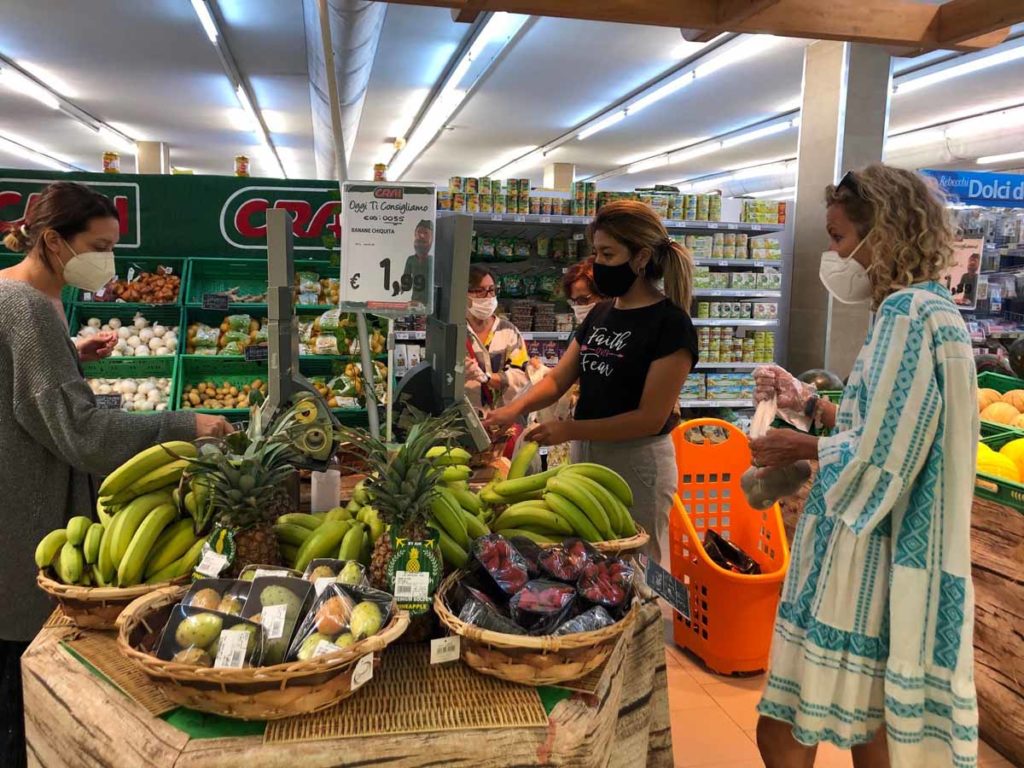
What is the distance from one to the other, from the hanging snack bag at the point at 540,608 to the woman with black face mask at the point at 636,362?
1.12 metres

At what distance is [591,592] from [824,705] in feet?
2.84

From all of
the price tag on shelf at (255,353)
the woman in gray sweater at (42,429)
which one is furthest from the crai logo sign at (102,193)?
the woman in gray sweater at (42,429)

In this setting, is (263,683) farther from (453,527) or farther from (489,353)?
(489,353)

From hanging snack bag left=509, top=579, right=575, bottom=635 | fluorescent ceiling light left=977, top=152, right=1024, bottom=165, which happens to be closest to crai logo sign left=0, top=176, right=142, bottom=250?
hanging snack bag left=509, top=579, right=575, bottom=635

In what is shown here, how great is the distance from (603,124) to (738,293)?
6366 millimetres

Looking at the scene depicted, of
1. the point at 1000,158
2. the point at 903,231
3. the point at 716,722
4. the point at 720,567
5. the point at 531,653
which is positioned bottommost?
the point at 716,722

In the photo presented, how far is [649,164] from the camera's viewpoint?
53.2 feet

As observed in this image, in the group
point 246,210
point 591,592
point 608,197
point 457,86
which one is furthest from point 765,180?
point 591,592

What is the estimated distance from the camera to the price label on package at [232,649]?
4.06ft

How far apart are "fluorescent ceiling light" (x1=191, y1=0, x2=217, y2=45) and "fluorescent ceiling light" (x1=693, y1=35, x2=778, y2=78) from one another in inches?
207

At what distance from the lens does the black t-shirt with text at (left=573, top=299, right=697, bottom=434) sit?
104 inches

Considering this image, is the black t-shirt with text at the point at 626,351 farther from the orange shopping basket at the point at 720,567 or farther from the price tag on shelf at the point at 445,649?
the price tag on shelf at the point at 445,649

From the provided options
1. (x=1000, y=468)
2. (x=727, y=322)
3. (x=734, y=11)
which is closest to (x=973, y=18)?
(x=734, y=11)

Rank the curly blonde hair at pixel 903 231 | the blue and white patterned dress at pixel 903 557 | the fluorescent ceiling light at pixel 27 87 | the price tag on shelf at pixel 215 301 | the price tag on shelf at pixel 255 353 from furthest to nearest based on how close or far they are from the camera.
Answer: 1. the fluorescent ceiling light at pixel 27 87
2. the price tag on shelf at pixel 215 301
3. the price tag on shelf at pixel 255 353
4. the curly blonde hair at pixel 903 231
5. the blue and white patterned dress at pixel 903 557
